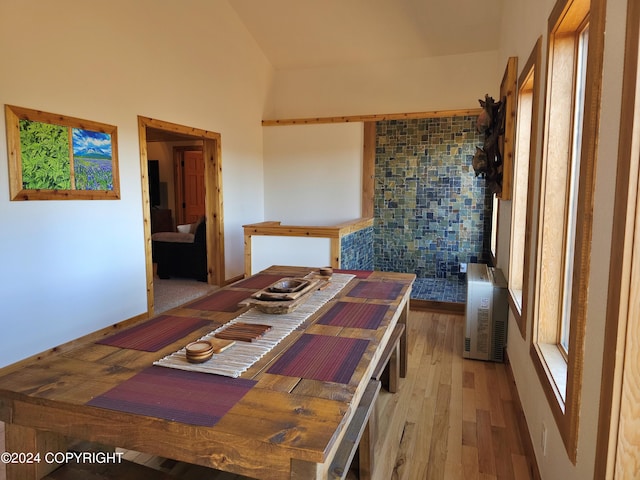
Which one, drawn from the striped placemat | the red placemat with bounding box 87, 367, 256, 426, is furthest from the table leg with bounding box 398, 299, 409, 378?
the red placemat with bounding box 87, 367, 256, 426

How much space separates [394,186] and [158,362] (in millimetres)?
5033

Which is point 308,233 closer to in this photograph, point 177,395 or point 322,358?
point 322,358

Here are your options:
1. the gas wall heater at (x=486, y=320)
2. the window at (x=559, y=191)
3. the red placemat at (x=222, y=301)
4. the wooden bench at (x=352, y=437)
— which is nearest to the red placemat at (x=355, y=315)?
the wooden bench at (x=352, y=437)

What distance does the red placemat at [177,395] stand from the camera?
1039mm

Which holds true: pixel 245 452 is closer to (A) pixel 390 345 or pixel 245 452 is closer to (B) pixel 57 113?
(A) pixel 390 345

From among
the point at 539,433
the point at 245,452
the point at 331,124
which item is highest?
the point at 331,124

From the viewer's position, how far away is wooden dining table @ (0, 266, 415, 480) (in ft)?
3.18

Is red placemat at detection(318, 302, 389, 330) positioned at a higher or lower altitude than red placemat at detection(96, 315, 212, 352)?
higher

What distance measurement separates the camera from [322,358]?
1.36 m

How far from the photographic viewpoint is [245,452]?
3.15ft

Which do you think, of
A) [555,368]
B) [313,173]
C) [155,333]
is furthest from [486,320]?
[313,173]

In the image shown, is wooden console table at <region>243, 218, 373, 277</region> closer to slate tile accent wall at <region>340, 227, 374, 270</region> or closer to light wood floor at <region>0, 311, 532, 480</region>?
slate tile accent wall at <region>340, 227, 374, 270</region>

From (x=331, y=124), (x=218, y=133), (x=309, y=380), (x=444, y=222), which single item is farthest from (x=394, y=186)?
(x=309, y=380)

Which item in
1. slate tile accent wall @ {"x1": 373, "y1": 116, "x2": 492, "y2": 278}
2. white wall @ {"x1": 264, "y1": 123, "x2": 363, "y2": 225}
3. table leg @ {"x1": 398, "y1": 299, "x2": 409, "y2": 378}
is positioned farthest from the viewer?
white wall @ {"x1": 264, "y1": 123, "x2": 363, "y2": 225}
